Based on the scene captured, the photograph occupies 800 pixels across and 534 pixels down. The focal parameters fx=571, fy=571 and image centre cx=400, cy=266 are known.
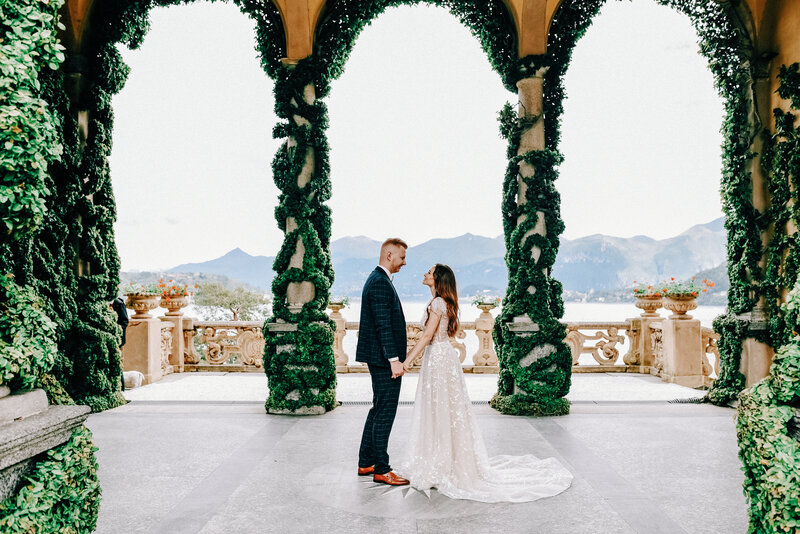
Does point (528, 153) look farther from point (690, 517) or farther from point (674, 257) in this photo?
point (674, 257)

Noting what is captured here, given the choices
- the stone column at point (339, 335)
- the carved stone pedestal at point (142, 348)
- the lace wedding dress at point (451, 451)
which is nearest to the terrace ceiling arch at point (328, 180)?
the lace wedding dress at point (451, 451)

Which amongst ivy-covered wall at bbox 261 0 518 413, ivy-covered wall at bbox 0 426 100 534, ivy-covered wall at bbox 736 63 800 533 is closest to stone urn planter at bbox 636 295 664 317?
ivy-covered wall at bbox 261 0 518 413

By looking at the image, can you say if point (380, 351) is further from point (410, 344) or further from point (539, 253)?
point (410, 344)

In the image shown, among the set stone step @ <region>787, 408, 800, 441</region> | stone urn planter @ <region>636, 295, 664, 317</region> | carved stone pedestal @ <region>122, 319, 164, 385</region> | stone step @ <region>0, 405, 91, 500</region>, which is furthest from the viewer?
stone urn planter @ <region>636, 295, 664, 317</region>

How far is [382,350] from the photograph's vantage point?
448 centimetres

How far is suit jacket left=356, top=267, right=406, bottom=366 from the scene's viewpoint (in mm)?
4414

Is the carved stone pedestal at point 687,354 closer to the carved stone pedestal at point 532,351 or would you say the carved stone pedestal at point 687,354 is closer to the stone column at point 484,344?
the stone column at point 484,344

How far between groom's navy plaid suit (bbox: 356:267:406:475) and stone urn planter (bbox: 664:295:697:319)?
6524 mm

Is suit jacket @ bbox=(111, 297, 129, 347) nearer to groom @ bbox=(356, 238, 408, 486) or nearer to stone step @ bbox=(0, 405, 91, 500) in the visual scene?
groom @ bbox=(356, 238, 408, 486)

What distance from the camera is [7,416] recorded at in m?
2.58

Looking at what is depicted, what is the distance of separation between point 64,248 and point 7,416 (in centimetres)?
486

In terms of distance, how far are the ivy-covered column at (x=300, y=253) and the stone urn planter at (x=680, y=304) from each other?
574 cm

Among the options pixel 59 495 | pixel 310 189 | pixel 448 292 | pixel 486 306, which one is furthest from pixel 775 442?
pixel 486 306

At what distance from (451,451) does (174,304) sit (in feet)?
25.8
